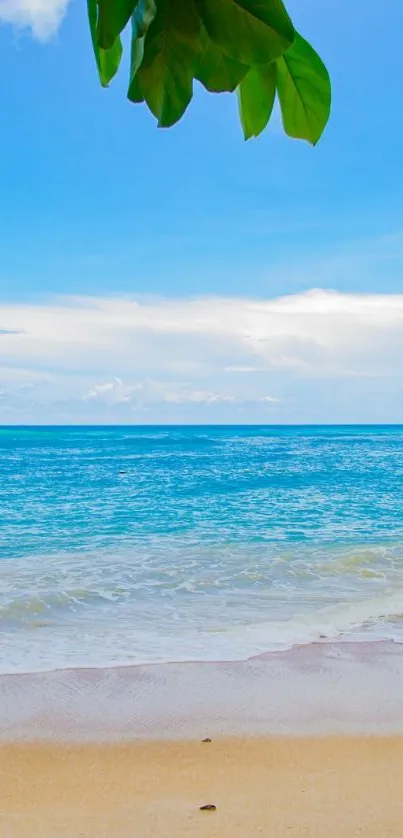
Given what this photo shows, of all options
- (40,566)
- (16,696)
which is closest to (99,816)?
(16,696)

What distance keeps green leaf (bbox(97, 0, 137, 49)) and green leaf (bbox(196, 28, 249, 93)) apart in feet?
0.15

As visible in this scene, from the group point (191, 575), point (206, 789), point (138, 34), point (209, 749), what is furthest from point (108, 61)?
point (191, 575)

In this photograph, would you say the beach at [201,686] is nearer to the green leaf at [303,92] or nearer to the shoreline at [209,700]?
the shoreline at [209,700]

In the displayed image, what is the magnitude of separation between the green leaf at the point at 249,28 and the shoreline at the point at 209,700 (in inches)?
177

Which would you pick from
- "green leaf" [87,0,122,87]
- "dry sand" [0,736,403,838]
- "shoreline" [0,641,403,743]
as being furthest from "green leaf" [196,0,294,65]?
"shoreline" [0,641,403,743]

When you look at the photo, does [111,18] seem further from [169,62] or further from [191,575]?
[191,575]

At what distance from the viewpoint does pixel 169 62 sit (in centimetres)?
39

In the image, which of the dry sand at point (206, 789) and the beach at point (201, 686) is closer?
the dry sand at point (206, 789)

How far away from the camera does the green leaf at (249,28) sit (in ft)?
1.18

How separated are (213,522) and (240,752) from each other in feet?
34.0

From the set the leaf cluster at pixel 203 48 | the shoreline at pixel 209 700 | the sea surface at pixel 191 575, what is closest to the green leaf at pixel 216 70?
the leaf cluster at pixel 203 48

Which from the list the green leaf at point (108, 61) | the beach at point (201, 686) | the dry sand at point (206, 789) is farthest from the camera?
the beach at point (201, 686)

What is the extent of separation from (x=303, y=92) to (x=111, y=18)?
132 millimetres

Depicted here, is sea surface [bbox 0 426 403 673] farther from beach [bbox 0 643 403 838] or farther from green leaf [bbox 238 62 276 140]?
Result: green leaf [bbox 238 62 276 140]
